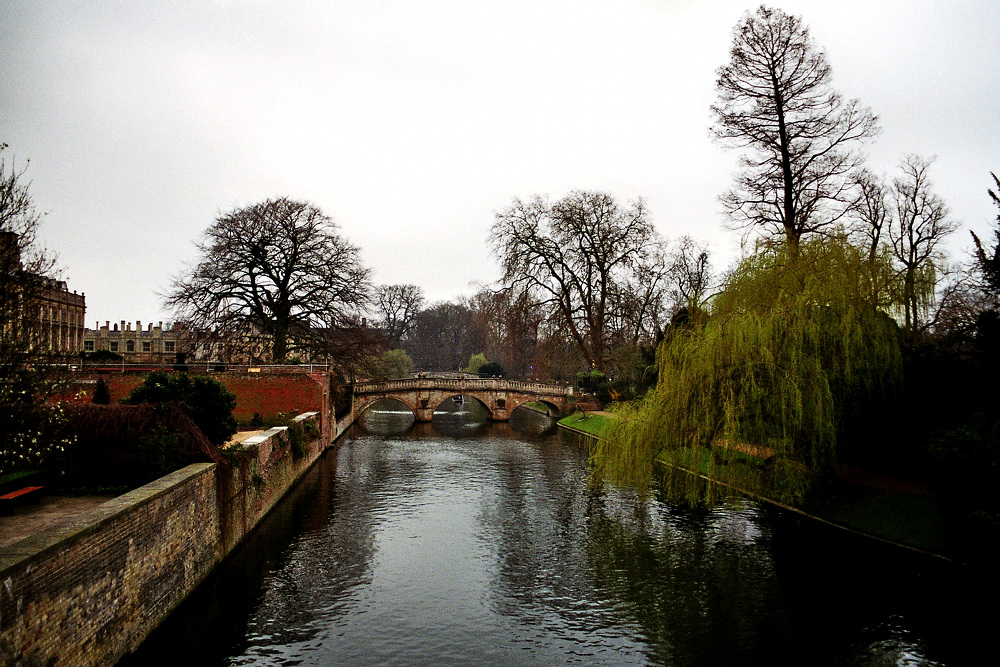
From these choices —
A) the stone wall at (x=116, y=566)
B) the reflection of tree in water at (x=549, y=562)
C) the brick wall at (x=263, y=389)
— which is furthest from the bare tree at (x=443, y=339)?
the stone wall at (x=116, y=566)

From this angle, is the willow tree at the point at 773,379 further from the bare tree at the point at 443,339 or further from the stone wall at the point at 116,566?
the bare tree at the point at 443,339

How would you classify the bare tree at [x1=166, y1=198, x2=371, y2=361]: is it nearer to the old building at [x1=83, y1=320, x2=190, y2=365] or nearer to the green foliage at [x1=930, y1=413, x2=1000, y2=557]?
the green foliage at [x1=930, y1=413, x2=1000, y2=557]

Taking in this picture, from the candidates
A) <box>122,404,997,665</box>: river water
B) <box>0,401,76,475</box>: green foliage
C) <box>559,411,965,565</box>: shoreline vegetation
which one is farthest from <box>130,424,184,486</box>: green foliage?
<box>559,411,965,565</box>: shoreline vegetation

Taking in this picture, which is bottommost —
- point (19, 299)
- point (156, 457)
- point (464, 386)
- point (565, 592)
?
point (565, 592)

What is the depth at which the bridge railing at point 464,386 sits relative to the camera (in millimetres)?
41375

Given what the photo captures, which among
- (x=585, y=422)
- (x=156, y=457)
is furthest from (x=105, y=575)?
(x=585, y=422)

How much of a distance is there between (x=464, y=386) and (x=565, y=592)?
30853 millimetres

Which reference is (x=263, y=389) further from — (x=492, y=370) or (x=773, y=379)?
(x=492, y=370)

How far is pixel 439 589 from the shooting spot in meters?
12.3

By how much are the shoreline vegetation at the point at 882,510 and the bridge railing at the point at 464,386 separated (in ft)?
82.0

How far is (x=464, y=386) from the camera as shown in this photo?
141 feet

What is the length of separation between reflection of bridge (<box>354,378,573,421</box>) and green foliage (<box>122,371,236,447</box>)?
24.9 metres

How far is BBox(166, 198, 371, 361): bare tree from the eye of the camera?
3092 cm

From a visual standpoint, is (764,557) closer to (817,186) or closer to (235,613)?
(235,613)
